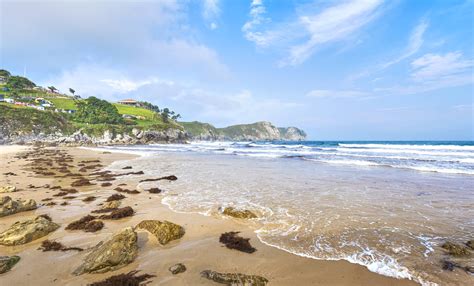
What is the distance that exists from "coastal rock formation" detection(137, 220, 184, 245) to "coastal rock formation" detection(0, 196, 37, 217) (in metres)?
5.49

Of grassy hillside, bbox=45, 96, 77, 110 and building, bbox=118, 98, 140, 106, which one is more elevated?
building, bbox=118, 98, 140, 106

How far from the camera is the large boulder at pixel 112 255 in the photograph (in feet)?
16.6

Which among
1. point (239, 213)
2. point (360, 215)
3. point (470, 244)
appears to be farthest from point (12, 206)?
point (470, 244)

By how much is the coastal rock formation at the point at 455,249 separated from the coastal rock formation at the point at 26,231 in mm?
10895

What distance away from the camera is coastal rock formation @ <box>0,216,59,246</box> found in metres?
6.43

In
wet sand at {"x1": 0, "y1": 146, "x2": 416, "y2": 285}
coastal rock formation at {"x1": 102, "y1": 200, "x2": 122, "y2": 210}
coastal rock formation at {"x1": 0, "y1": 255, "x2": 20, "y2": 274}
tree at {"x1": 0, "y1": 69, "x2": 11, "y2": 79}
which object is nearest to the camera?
wet sand at {"x1": 0, "y1": 146, "x2": 416, "y2": 285}

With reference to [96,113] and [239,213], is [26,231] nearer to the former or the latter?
[239,213]

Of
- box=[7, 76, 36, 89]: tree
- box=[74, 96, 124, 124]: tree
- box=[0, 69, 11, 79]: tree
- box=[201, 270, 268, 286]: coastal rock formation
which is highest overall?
box=[0, 69, 11, 79]: tree

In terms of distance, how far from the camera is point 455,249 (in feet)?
19.4

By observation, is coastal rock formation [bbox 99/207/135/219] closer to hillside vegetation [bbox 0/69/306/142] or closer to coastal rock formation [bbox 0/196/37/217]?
coastal rock formation [bbox 0/196/37/217]

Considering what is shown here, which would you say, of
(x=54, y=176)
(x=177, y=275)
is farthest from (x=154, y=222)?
(x=54, y=176)

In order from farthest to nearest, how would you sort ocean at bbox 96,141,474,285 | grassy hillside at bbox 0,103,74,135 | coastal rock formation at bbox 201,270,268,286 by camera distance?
grassy hillside at bbox 0,103,74,135 < ocean at bbox 96,141,474,285 < coastal rock formation at bbox 201,270,268,286

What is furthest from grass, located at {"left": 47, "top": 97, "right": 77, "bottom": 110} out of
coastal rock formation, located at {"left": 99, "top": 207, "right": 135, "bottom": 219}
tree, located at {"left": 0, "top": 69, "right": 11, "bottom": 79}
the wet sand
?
the wet sand

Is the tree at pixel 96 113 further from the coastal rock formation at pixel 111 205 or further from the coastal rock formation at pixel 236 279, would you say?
the coastal rock formation at pixel 236 279
